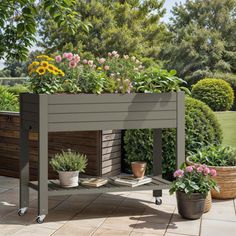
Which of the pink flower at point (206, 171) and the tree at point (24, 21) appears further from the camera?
the tree at point (24, 21)

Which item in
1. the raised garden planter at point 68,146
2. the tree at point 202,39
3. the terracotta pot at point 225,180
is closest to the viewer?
the terracotta pot at point 225,180

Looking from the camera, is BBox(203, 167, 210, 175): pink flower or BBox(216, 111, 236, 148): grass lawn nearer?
BBox(203, 167, 210, 175): pink flower

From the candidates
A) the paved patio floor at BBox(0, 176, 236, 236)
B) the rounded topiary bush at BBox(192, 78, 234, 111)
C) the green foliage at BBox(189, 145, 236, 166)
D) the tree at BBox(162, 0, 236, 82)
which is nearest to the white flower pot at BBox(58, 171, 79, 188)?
the paved patio floor at BBox(0, 176, 236, 236)

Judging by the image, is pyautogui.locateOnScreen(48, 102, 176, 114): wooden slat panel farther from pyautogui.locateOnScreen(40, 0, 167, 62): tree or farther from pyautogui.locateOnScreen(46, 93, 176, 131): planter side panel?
pyautogui.locateOnScreen(40, 0, 167, 62): tree

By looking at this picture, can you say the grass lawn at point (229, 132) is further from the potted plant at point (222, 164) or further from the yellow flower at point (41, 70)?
the yellow flower at point (41, 70)

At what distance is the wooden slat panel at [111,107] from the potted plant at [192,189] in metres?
0.55

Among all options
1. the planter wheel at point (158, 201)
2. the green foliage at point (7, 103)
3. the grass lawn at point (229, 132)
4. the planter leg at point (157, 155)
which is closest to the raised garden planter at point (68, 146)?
the green foliage at point (7, 103)

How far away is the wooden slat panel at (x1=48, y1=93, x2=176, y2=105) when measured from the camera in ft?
10.2

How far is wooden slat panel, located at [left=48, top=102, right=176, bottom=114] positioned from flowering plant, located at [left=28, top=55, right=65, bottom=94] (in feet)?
0.50

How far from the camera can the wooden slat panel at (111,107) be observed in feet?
10.2

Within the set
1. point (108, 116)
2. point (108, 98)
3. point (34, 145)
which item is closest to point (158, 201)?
point (108, 116)

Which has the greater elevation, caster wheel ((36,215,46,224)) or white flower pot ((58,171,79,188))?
white flower pot ((58,171,79,188))

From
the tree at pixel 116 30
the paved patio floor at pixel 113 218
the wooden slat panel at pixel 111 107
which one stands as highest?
the tree at pixel 116 30

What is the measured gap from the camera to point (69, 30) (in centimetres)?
406
